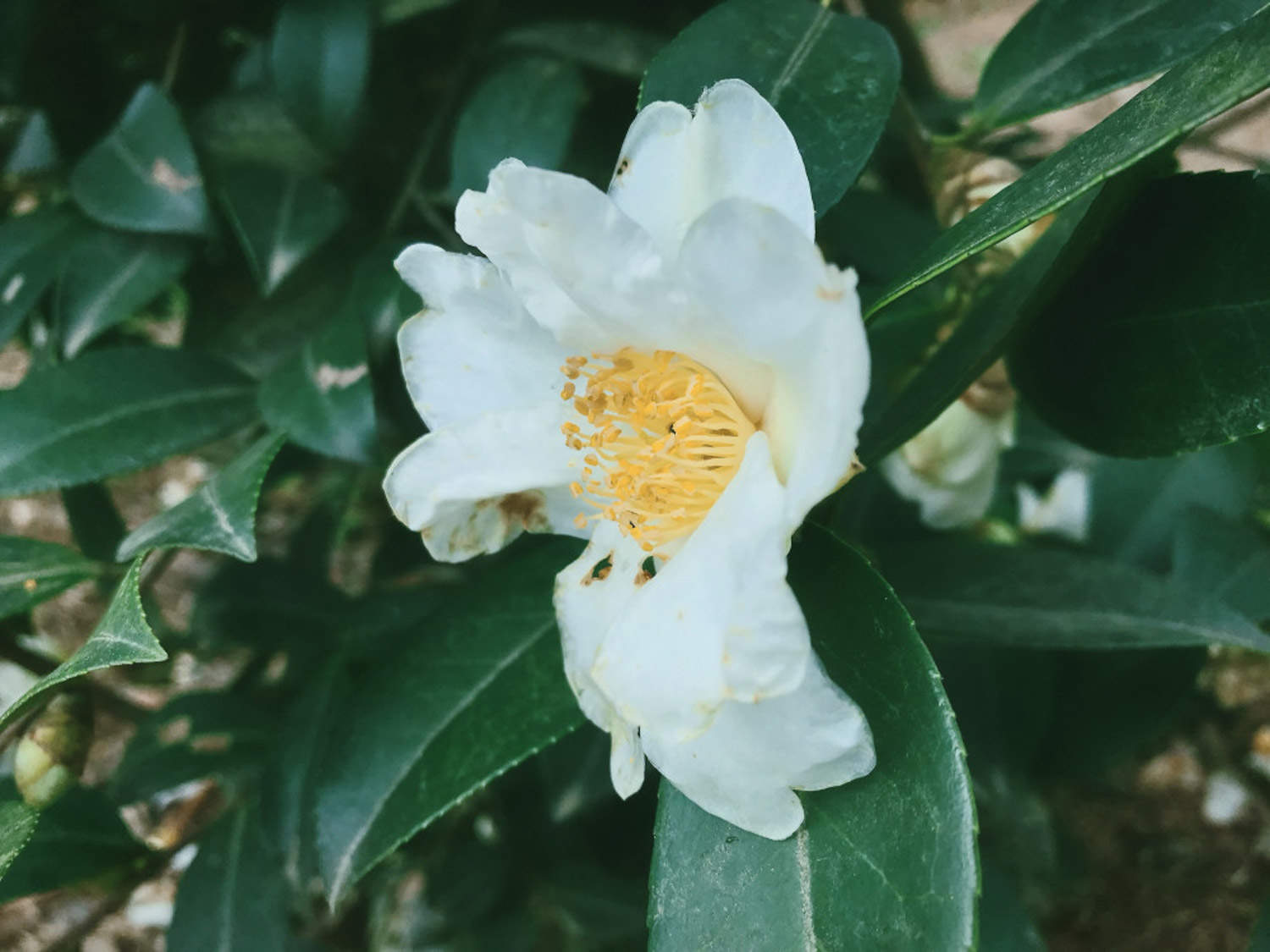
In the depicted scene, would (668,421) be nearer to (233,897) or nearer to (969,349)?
(969,349)

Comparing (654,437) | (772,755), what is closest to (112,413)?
(654,437)

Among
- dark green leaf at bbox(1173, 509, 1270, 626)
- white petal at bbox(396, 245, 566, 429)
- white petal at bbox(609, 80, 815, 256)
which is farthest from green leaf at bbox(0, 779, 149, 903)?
dark green leaf at bbox(1173, 509, 1270, 626)

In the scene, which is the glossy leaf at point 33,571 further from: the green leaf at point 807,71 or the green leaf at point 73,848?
the green leaf at point 807,71

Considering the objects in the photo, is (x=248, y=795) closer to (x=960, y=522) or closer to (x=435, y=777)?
(x=435, y=777)

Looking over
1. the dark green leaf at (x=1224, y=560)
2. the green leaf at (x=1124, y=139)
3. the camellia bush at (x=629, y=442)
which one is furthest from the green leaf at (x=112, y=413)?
the dark green leaf at (x=1224, y=560)

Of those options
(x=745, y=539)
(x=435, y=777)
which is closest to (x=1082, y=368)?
(x=745, y=539)

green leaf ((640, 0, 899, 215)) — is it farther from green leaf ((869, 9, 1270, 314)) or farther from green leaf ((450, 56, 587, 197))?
green leaf ((450, 56, 587, 197))

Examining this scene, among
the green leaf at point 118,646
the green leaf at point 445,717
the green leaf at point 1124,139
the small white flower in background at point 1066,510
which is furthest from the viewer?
the small white flower in background at point 1066,510
